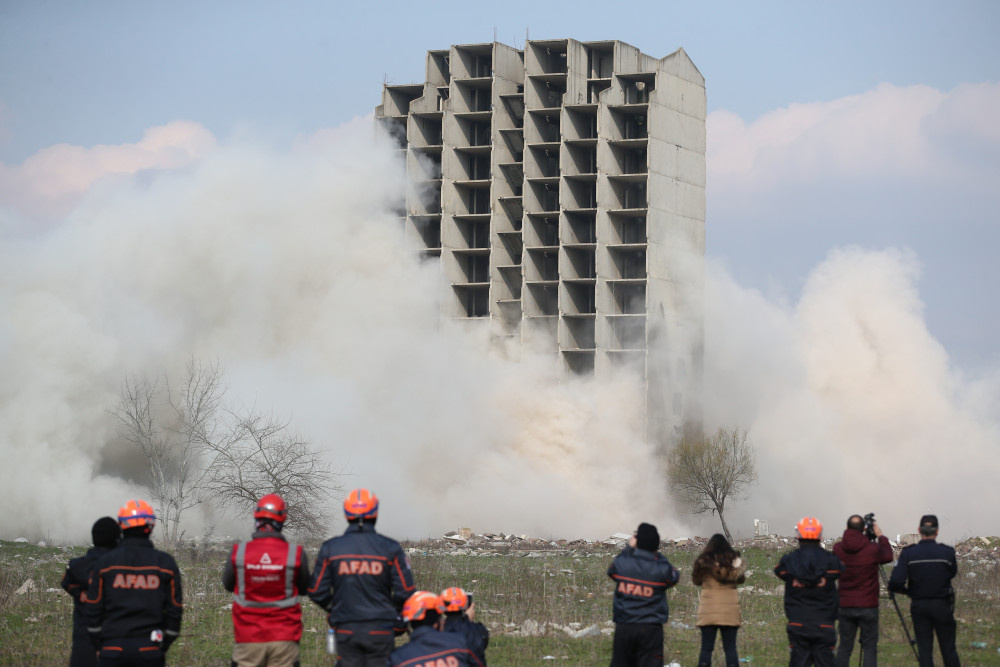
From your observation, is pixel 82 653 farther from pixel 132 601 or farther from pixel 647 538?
pixel 647 538

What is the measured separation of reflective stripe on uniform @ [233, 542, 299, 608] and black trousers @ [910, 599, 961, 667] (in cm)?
738

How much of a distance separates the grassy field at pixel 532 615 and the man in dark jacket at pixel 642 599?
476 centimetres

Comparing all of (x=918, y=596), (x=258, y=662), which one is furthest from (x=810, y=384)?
(x=258, y=662)

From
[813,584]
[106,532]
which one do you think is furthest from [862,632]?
[106,532]

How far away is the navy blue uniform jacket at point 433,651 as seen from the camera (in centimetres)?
882

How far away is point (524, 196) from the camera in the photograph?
64.4 m

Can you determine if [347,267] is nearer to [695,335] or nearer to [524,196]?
[524,196]

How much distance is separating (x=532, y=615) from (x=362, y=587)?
38.8 ft

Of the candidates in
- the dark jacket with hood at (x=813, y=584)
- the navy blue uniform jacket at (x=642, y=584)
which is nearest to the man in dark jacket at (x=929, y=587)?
the dark jacket with hood at (x=813, y=584)

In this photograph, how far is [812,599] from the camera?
13.1 m

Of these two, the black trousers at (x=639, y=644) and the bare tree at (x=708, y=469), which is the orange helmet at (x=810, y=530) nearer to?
the black trousers at (x=639, y=644)

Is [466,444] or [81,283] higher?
[81,283]

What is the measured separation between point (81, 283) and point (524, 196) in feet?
75.9

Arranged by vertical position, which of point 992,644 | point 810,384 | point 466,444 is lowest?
point 992,644
